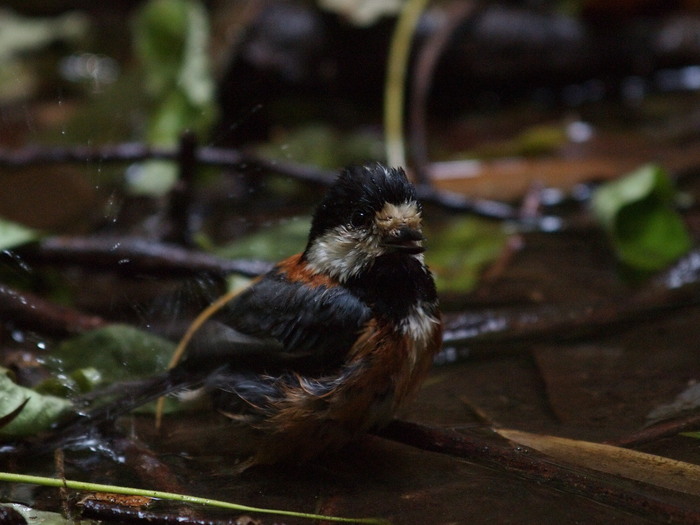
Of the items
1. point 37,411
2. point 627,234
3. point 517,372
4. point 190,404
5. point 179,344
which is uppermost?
point 627,234

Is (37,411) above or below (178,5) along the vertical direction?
below

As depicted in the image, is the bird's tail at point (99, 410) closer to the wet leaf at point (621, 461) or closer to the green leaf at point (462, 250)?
the wet leaf at point (621, 461)

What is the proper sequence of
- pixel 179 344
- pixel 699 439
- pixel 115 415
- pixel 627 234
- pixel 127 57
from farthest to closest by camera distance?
pixel 127 57 → pixel 627 234 → pixel 179 344 → pixel 115 415 → pixel 699 439

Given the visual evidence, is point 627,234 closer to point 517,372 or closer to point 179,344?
point 517,372

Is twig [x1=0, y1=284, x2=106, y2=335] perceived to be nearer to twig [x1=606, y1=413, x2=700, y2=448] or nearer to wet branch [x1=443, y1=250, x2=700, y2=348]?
wet branch [x1=443, y1=250, x2=700, y2=348]

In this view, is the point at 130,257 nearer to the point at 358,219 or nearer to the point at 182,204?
the point at 182,204

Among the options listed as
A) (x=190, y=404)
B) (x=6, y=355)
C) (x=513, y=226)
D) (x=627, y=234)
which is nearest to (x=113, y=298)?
(x=6, y=355)

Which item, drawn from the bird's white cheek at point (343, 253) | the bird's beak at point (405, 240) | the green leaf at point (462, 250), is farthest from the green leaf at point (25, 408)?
the green leaf at point (462, 250)
